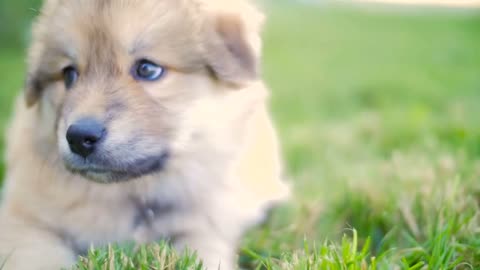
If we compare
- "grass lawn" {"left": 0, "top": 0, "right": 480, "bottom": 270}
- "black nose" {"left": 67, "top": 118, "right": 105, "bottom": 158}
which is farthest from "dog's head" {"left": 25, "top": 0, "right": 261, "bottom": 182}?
"grass lawn" {"left": 0, "top": 0, "right": 480, "bottom": 270}

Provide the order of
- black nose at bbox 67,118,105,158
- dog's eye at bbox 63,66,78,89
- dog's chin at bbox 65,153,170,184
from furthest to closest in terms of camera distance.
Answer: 1. dog's eye at bbox 63,66,78,89
2. dog's chin at bbox 65,153,170,184
3. black nose at bbox 67,118,105,158

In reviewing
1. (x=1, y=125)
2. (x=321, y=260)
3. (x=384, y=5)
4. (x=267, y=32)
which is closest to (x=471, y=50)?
(x=267, y=32)

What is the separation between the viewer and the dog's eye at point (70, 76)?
2303mm

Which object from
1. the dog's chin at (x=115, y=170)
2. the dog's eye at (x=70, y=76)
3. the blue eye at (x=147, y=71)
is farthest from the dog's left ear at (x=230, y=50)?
the dog's eye at (x=70, y=76)

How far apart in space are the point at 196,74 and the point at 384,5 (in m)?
10.9

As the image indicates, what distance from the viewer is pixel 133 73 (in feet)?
7.28

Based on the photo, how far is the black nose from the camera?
200 cm

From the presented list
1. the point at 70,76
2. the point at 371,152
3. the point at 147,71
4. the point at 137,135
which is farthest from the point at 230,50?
the point at 371,152

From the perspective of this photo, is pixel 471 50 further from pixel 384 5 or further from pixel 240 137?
pixel 240 137

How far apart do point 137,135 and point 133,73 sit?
0.28 metres

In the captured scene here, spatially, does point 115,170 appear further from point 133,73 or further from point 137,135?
point 133,73

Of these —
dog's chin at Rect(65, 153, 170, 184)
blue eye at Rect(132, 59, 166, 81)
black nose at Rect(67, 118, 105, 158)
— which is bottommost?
dog's chin at Rect(65, 153, 170, 184)

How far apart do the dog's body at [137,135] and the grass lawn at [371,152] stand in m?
0.29

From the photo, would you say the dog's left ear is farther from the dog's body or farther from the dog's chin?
the dog's chin
